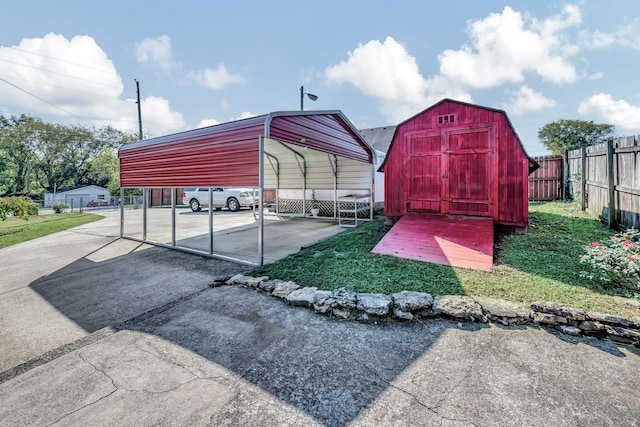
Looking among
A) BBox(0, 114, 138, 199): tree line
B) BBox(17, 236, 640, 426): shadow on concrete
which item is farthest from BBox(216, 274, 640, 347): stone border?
BBox(0, 114, 138, 199): tree line

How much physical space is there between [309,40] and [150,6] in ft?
20.2

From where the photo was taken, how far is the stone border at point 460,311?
2.41 metres

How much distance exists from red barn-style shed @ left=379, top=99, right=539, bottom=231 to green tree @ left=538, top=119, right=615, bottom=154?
24.5 meters

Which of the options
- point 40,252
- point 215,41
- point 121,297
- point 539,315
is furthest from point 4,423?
point 215,41

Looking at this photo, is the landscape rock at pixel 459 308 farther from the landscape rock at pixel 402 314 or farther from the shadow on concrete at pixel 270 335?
the landscape rock at pixel 402 314

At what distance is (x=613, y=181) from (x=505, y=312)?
5310 mm

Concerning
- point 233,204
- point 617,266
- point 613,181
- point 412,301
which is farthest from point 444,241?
point 233,204

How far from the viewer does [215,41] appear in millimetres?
11883

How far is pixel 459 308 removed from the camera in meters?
2.77

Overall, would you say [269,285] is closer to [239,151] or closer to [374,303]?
[374,303]

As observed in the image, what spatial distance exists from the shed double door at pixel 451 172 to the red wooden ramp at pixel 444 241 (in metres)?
0.30

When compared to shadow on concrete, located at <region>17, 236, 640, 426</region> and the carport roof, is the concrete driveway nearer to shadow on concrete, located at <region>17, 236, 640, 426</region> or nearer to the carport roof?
shadow on concrete, located at <region>17, 236, 640, 426</region>

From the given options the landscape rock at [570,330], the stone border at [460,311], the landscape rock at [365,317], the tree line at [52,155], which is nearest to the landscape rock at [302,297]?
the stone border at [460,311]

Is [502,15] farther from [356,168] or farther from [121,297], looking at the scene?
[121,297]
